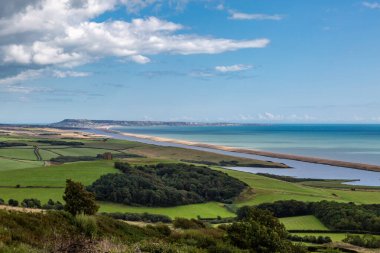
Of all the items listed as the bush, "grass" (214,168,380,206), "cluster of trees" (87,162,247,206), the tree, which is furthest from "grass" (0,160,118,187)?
the bush

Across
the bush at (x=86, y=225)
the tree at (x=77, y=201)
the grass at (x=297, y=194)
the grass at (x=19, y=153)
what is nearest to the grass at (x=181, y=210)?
the grass at (x=297, y=194)

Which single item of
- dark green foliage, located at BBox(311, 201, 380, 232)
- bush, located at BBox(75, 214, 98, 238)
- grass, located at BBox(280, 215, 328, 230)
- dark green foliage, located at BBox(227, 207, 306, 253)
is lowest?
grass, located at BBox(280, 215, 328, 230)

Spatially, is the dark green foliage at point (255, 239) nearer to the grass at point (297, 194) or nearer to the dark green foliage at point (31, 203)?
the dark green foliage at point (31, 203)

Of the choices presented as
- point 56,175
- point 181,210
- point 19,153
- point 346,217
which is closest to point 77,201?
point 346,217

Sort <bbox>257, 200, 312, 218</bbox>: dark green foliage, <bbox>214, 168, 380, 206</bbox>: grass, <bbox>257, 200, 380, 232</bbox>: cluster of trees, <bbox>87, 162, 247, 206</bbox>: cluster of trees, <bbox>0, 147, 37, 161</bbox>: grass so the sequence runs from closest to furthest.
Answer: <bbox>257, 200, 380, 232</bbox>: cluster of trees, <bbox>257, 200, 312, 218</bbox>: dark green foliage, <bbox>214, 168, 380, 206</bbox>: grass, <bbox>87, 162, 247, 206</bbox>: cluster of trees, <bbox>0, 147, 37, 161</bbox>: grass

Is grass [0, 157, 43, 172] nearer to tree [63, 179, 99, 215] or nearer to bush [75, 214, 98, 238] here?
tree [63, 179, 99, 215]

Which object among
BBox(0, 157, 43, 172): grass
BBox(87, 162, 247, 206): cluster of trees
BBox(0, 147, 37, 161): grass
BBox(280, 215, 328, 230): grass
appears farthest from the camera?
BBox(0, 147, 37, 161): grass

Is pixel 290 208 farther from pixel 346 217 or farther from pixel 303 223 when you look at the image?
pixel 346 217
